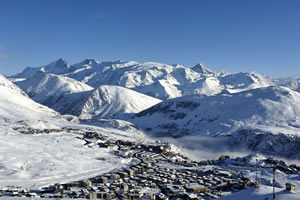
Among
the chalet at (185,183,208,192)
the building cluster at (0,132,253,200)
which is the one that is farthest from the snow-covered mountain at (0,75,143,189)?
the chalet at (185,183,208,192)

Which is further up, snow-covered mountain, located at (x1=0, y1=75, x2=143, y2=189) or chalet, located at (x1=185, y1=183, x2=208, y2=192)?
snow-covered mountain, located at (x1=0, y1=75, x2=143, y2=189)

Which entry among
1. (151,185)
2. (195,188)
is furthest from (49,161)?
(195,188)

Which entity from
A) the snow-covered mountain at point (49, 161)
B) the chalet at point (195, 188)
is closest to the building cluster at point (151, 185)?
the chalet at point (195, 188)

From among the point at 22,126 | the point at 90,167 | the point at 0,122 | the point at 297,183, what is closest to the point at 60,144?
the point at 90,167

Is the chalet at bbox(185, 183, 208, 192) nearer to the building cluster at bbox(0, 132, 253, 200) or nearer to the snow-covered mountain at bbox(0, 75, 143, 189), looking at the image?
the building cluster at bbox(0, 132, 253, 200)

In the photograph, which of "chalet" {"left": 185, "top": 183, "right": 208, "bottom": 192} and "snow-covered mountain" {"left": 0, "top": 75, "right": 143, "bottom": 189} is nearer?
"chalet" {"left": 185, "top": 183, "right": 208, "bottom": 192}

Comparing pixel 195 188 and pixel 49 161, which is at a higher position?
pixel 49 161

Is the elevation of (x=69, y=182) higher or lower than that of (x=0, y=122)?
lower

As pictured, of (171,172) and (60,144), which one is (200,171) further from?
(60,144)

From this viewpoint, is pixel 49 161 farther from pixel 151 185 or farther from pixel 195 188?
pixel 195 188

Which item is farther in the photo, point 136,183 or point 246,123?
point 246,123

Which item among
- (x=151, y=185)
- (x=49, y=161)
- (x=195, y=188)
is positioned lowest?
(x=151, y=185)
